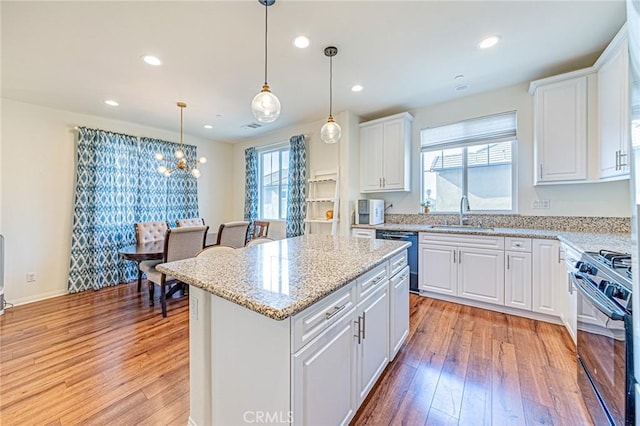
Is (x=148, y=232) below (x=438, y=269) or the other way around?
the other way around

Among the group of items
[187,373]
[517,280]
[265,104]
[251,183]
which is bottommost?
[187,373]

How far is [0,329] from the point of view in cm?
265

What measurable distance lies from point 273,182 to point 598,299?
495cm

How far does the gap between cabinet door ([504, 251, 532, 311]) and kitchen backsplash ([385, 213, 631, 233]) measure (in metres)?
0.69

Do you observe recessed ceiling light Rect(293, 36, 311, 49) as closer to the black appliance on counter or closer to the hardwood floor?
the black appliance on counter

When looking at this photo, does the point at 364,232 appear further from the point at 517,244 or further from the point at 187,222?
the point at 187,222

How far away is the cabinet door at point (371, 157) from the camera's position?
13.4 feet

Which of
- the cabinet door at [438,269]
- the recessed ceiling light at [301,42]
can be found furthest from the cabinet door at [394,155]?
the recessed ceiling light at [301,42]

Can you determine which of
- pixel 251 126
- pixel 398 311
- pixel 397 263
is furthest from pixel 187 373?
pixel 251 126

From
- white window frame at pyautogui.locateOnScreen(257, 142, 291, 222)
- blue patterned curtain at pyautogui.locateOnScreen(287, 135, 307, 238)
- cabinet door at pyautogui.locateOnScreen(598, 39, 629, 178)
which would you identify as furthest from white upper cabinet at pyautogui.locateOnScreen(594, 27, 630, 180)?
white window frame at pyautogui.locateOnScreen(257, 142, 291, 222)

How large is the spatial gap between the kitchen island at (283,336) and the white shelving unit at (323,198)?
2437 millimetres

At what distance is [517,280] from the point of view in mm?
2771
